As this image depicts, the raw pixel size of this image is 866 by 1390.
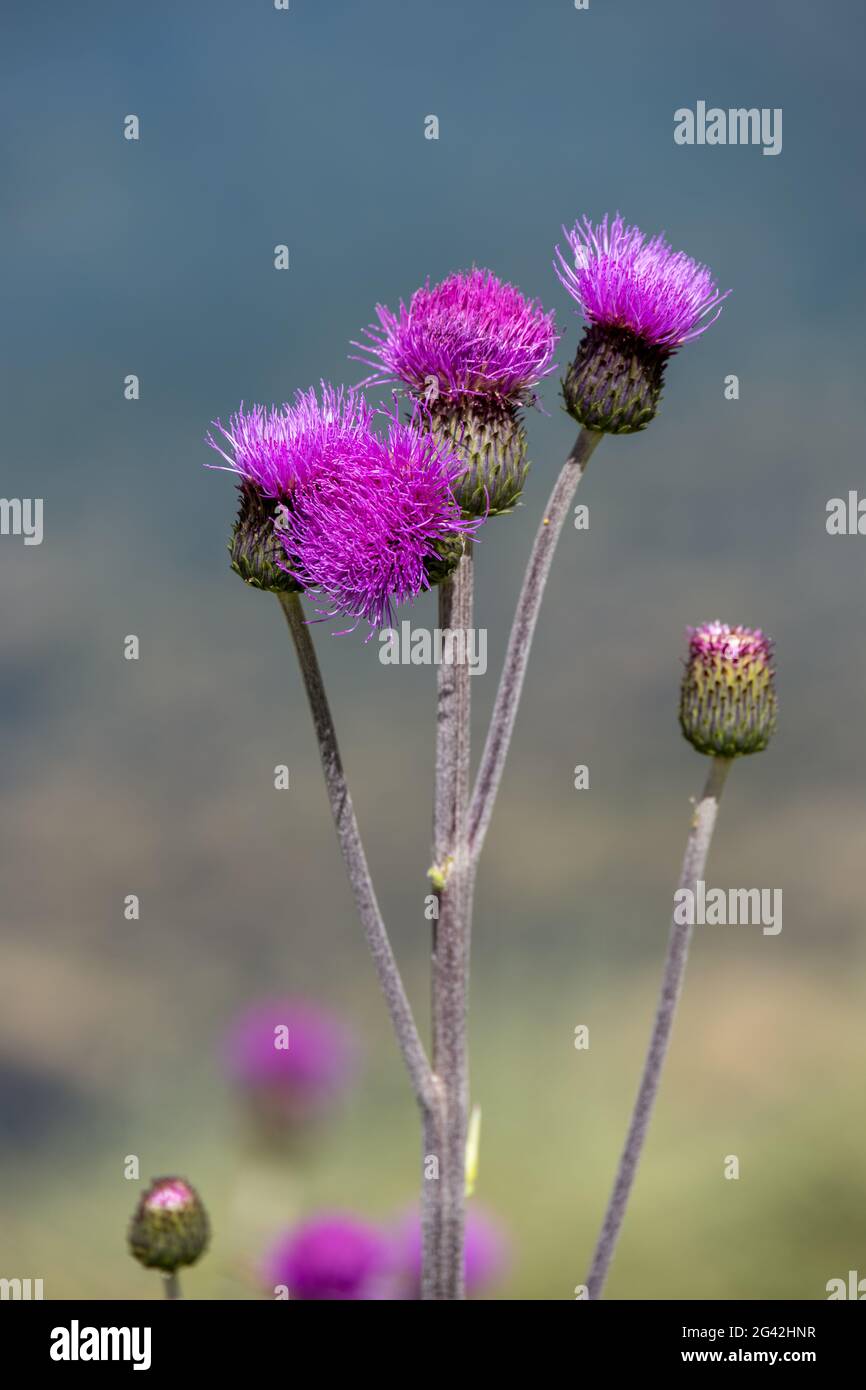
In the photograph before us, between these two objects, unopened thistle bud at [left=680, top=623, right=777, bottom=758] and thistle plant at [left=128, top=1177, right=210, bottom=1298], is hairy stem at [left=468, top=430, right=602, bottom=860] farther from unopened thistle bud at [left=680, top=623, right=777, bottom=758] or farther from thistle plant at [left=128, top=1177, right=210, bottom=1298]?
thistle plant at [left=128, top=1177, right=210, bottom=1298]

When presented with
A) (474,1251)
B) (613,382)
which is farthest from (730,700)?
(474,1251)

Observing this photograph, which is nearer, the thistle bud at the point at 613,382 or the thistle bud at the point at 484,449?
the thistle bud at the point at 484,449

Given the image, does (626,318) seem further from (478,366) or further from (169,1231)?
(169,1231)

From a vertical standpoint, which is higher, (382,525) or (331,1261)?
(382,525)

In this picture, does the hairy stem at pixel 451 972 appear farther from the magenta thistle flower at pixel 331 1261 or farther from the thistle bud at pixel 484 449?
the magenta thistle flower at pixel 331 1261

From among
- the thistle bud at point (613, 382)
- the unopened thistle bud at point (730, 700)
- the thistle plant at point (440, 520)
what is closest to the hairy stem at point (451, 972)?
the thistle plant at point (440, 520)
